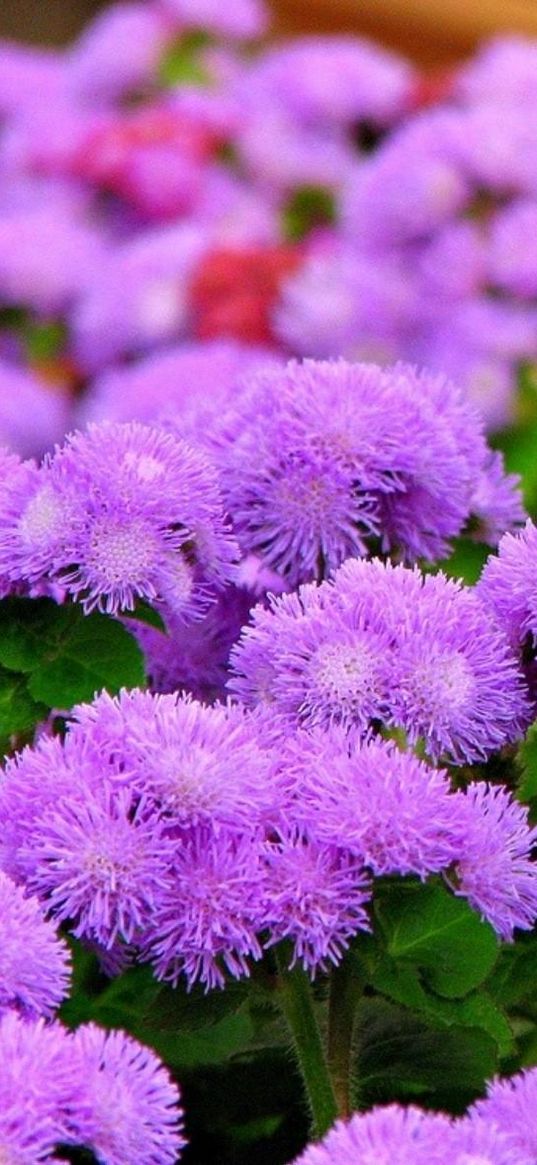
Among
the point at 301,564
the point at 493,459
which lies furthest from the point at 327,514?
the point at 493,459

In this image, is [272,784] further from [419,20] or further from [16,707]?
[419,20]

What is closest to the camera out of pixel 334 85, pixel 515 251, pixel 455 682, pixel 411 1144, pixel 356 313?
pixel 411 1144

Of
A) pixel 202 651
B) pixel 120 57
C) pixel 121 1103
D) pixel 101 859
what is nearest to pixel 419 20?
pixel 120 57

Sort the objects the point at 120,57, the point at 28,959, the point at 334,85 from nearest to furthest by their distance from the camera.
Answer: the point at 28,959
the point at 334,85
the point at 120,57

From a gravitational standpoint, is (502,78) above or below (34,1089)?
above

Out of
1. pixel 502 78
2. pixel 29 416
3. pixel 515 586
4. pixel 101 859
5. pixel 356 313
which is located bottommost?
pixel 101 859

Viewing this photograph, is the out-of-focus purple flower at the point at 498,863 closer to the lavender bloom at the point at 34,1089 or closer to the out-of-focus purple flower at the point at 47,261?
the lavender bloom at the point at 34,1089
